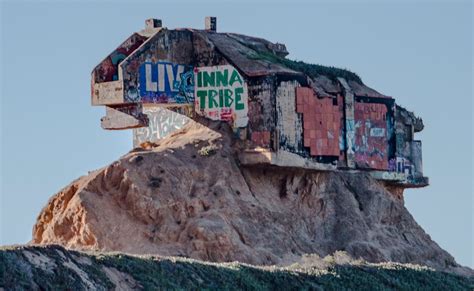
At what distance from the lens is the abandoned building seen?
65.7 m

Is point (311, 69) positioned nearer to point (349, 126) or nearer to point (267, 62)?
point (349, 126)

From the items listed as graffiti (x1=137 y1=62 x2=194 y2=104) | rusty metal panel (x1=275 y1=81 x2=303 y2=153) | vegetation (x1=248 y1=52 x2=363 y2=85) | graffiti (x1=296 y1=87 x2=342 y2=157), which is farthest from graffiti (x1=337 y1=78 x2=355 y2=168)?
graffiti (x1=137 y1=62 x2=194 y2=104)

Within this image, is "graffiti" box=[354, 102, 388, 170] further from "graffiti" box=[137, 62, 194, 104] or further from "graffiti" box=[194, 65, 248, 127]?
"graffiti" box=[137, 62, 194, 104]

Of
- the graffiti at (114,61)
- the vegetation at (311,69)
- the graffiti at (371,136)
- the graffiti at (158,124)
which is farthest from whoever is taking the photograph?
the graffiti at (371,136)

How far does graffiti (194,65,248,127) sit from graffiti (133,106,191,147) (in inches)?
57.6

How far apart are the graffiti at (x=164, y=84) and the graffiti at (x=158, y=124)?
5.21 ft

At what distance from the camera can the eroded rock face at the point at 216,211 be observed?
62.8 meters

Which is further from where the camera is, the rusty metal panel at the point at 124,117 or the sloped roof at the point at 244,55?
the sloped roof at the point at 244,55

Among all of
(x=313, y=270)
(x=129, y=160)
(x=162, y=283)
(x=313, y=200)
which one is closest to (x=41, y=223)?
(x=129, y=160)

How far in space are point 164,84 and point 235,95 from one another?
2.35m

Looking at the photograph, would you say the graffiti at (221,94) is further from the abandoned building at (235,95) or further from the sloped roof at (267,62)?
the sloped roof at (267,62)

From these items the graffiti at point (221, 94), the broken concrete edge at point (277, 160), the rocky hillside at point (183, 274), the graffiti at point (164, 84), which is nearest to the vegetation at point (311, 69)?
the graffiti at point (221, 94)

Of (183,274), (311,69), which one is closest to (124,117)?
(311,69)

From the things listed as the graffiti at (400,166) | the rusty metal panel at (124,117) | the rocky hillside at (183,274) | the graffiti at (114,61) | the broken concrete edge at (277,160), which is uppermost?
the graffiti at (114,61)
